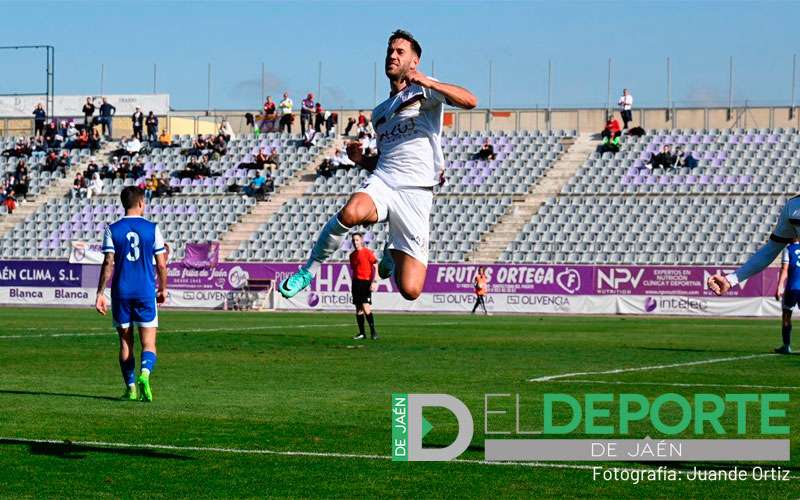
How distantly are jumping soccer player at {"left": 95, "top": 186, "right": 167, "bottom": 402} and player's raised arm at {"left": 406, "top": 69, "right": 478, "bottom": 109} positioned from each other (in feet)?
14.5

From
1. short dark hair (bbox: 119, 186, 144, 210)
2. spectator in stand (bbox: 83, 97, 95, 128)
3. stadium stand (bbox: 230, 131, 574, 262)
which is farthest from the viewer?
spectator in stand (bbox: 83, 97, 95, 128)

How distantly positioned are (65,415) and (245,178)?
1844 inches

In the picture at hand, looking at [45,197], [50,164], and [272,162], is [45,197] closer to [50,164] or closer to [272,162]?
[50,164]

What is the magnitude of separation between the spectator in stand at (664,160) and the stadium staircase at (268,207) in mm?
14865

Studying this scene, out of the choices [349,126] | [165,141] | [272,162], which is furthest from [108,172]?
[349,126]

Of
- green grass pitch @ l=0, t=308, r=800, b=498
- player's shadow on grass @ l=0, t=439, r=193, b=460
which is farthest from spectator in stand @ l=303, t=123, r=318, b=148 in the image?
player's shadow on grass @ l=0, t=439, r=193, b=460

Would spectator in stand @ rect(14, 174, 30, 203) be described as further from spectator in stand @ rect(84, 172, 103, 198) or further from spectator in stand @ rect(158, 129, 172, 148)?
spectator in stand @ rect(158, 129, 172, 148)

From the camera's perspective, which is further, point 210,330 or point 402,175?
point 210,330

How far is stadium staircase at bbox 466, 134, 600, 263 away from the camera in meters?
50.5

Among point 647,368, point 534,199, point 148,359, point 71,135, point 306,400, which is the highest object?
point 71,135

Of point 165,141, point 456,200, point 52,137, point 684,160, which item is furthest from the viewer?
point 52,137

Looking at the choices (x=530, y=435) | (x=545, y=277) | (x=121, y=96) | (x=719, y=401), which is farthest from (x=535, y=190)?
(x=530, y=435)

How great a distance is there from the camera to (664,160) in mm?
52688

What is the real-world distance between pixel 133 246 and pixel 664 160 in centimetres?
4113
